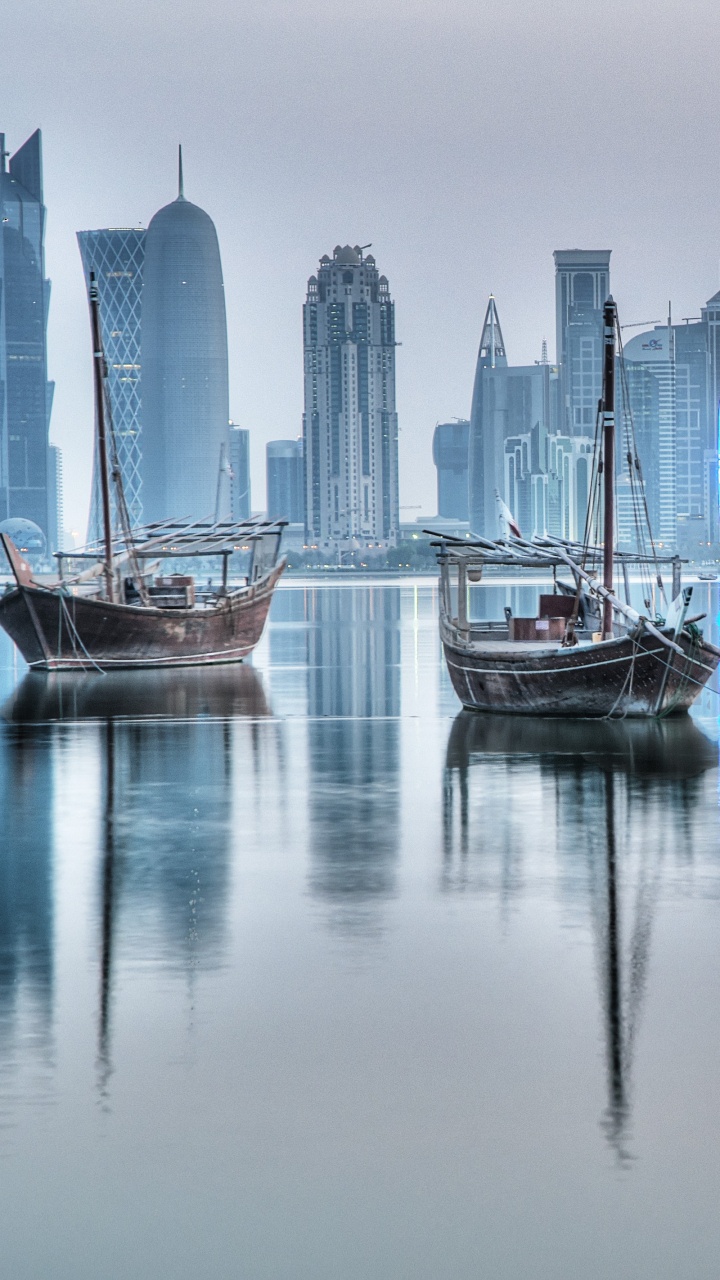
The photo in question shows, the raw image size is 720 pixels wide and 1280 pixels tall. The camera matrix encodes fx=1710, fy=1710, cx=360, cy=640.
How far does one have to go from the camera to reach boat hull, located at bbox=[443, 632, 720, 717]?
105 feet

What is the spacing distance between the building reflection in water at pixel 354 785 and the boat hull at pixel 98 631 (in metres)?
3.99

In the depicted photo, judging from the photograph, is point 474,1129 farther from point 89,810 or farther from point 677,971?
point 89,810

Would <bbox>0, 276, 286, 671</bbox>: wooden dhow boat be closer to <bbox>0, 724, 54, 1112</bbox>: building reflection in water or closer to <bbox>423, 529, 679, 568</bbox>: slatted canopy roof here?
<bbox>423, 529, 679, 568</bbox>: slatted canopy roof

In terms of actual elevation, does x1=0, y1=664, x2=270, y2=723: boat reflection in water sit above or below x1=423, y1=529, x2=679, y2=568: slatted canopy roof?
below

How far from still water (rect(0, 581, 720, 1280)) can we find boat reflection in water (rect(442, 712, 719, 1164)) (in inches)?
2.7

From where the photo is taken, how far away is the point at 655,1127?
30.1ft

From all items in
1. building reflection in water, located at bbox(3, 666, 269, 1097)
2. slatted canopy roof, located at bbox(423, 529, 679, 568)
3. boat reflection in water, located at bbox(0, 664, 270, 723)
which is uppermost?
slatted canopy roof, located at bbox(423, 529, 679, 568)

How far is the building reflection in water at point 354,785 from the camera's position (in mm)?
15750

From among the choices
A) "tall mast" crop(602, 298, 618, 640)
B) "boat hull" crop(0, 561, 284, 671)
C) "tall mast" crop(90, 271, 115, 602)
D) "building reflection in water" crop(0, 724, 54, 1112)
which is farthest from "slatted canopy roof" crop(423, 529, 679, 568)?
"tall mast" crop(90, 271, 115, 602)

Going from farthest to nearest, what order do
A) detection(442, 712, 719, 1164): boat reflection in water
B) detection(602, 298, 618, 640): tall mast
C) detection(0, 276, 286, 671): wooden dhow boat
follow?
detection(0, 276, 286, 671): wooden dhow boat, detection(602, 298, 618, 640): tall mast, detection(442, 712, 719, 1164): boat reflection in water

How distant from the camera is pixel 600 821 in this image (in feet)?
66.0

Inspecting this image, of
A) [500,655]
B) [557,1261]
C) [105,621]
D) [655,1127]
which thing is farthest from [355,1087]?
[105,621]

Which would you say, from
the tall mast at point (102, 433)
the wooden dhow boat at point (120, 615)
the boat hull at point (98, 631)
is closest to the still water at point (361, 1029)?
the boat hull at point (98, 631)

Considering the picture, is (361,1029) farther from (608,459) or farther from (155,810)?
(608,459)
